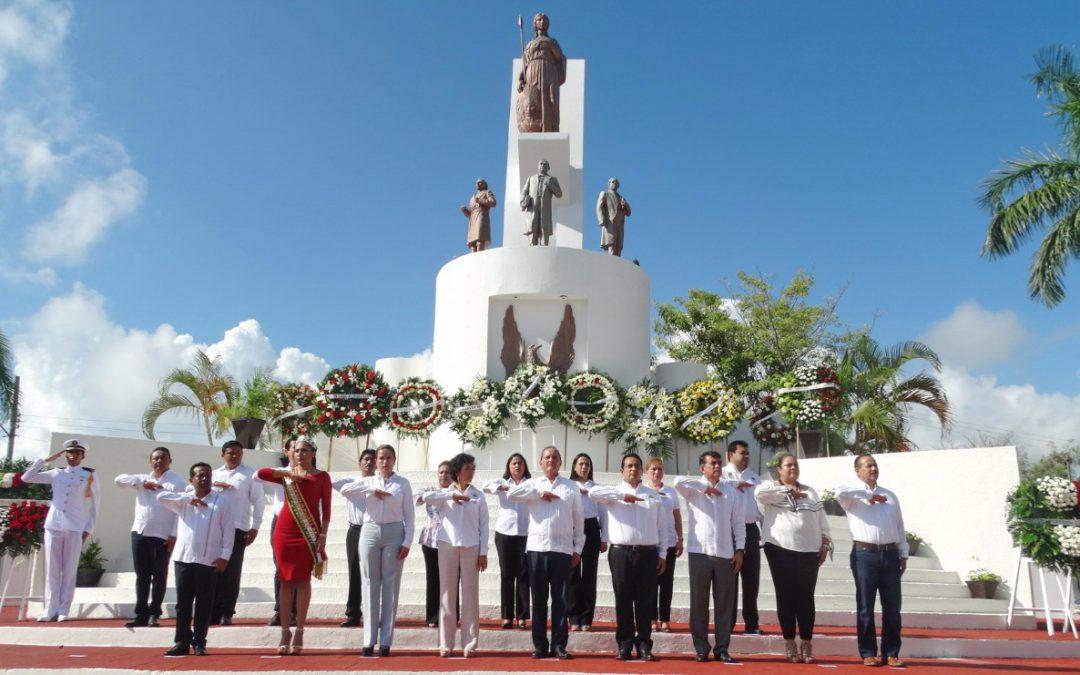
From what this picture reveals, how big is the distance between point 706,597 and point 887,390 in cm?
1373

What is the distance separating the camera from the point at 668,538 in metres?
6.07

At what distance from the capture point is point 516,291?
14617 millimetres

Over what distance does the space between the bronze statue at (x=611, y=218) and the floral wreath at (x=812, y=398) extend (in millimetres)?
4508

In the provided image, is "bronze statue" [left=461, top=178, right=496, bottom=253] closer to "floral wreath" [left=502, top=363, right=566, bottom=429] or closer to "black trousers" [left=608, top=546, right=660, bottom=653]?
"floral wreath" [left=502, top=363, right=566, bottom=429]

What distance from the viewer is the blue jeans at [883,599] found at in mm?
5633

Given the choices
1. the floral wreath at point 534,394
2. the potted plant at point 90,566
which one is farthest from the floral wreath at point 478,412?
the potted plant at point 90,566

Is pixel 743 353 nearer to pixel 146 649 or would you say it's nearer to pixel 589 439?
pixel 589 439

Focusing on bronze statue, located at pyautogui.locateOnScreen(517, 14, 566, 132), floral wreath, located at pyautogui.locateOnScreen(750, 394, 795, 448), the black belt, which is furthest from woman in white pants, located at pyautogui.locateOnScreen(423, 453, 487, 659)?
bronze statue, located at pyautogui.locateOnScreen(517, 14, 566, 132)

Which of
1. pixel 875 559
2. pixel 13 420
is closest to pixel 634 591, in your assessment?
pixel 875 559

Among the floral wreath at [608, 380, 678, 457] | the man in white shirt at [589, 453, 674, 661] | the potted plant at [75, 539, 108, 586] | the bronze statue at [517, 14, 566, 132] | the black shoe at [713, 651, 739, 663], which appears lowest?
the black shoe at [713, 651, 739, 663]

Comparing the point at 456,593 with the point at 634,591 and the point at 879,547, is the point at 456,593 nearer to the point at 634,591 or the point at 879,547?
the point at 634,591

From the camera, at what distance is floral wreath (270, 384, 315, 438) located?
44.3 feet

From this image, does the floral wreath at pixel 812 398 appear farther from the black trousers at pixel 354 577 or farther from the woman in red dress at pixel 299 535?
the woman in red dress at pixel 299 535

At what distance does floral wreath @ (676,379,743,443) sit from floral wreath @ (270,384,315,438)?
6.01m
